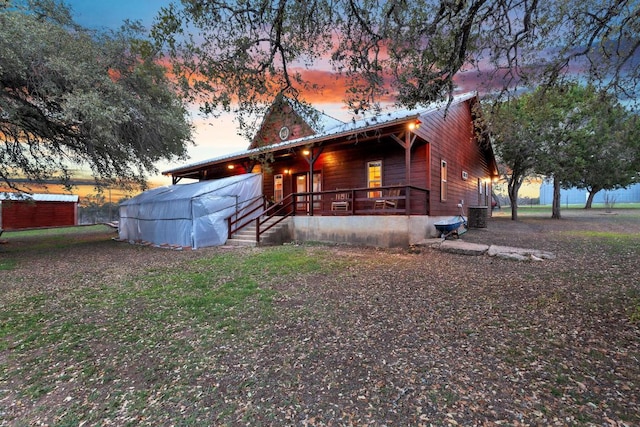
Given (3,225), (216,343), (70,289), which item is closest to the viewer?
(216,343)

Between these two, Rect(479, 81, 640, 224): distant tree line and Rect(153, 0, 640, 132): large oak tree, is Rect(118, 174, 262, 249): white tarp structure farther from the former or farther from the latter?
Rect(479, 81, 640, 224): distant tree line

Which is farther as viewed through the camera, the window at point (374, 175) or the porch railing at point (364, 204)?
the window at point (374, 175)

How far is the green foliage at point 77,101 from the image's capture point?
6367 mm

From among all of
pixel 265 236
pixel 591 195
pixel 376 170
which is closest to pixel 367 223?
pixel 376 170

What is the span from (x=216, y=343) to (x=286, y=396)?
3.82 feet

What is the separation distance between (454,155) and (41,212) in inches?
1269

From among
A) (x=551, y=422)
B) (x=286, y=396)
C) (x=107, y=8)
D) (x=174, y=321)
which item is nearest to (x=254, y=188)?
(x=107, y=8)

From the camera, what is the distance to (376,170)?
1113cm

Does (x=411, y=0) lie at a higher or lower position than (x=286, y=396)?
higher

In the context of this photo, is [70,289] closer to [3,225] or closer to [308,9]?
[308,9]

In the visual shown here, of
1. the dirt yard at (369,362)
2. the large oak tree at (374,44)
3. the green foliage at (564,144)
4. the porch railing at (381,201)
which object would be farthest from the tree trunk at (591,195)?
the dirt yard at (369,362)

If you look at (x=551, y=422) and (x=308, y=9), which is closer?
(x=551, y=422)

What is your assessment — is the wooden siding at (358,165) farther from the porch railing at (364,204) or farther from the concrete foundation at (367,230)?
the concrete foundation at (367,230)

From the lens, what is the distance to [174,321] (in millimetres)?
3549
